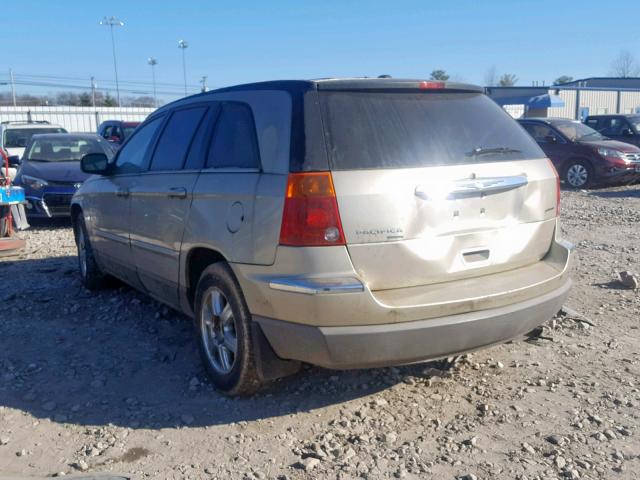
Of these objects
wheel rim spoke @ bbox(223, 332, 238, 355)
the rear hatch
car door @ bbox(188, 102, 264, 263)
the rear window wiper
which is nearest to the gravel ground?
wheel rim spoke @ bbox(223, 332, 238, 355)

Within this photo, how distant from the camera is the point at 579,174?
51.1ft

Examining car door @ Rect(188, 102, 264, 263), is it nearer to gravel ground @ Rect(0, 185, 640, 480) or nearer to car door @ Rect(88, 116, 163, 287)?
gravel ground @ Rect(0, 185, 640, 480)

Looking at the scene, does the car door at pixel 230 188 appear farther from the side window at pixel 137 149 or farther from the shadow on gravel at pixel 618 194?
the shadow on gravel at pixel 618 194

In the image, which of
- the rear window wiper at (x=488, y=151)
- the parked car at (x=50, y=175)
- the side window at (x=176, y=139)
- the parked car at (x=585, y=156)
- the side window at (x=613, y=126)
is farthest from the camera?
the side window at (x=613, y=126)

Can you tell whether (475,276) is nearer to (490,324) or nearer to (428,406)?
(490,324)

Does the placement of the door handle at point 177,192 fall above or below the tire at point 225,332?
above

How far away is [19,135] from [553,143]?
12888 mm

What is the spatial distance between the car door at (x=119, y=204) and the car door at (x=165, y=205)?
167mm

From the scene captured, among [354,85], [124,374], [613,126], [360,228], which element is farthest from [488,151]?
[613,126]

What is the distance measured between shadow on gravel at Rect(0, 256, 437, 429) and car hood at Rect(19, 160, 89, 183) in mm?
5050

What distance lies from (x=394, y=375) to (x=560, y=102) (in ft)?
116

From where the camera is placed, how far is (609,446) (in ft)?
11.3

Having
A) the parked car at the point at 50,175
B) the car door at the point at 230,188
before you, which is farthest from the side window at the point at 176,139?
the parked car at the point at 50,175

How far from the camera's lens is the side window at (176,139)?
185 inches
